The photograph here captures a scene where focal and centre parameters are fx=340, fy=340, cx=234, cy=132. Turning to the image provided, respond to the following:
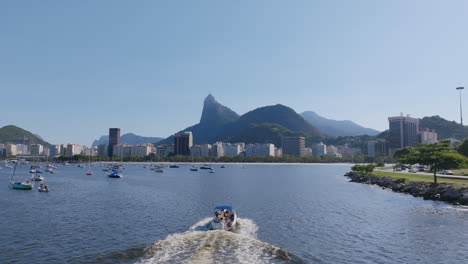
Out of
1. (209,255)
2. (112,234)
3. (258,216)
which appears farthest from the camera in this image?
(258,216)

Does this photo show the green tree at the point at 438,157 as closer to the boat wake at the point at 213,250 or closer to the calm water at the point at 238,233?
the calm water at the point at 238,233

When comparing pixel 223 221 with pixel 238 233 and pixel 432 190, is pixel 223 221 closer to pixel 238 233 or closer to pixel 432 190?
pixel 238 233

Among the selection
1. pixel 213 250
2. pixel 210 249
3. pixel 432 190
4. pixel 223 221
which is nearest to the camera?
pixel 213 250

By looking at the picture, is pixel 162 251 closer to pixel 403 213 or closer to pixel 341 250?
pixel 341 250

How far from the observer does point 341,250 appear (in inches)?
1234

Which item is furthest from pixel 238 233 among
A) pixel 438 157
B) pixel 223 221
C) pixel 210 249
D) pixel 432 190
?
pixel 438 157

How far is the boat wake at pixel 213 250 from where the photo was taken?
90.4 ft

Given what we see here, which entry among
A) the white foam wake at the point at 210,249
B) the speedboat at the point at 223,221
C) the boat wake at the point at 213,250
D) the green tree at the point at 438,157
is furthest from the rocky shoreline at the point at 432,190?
the boat wake at the point at 213,250

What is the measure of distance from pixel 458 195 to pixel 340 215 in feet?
80.4

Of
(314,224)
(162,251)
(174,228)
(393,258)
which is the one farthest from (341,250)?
(174,228)

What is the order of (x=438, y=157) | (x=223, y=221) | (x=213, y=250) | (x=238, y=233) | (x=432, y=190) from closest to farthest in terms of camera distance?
1. (x=213, y=250)
2. (x=238, y=233)
3. (x=223, y=221)
4. (x=432, y=190)
5. (x=438, y=157)

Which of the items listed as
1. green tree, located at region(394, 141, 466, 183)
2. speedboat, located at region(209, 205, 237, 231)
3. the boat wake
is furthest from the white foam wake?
green tree, located at region(394, 141, 466, 183)

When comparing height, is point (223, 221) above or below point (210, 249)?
above

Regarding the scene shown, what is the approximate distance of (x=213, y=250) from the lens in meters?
29.8
